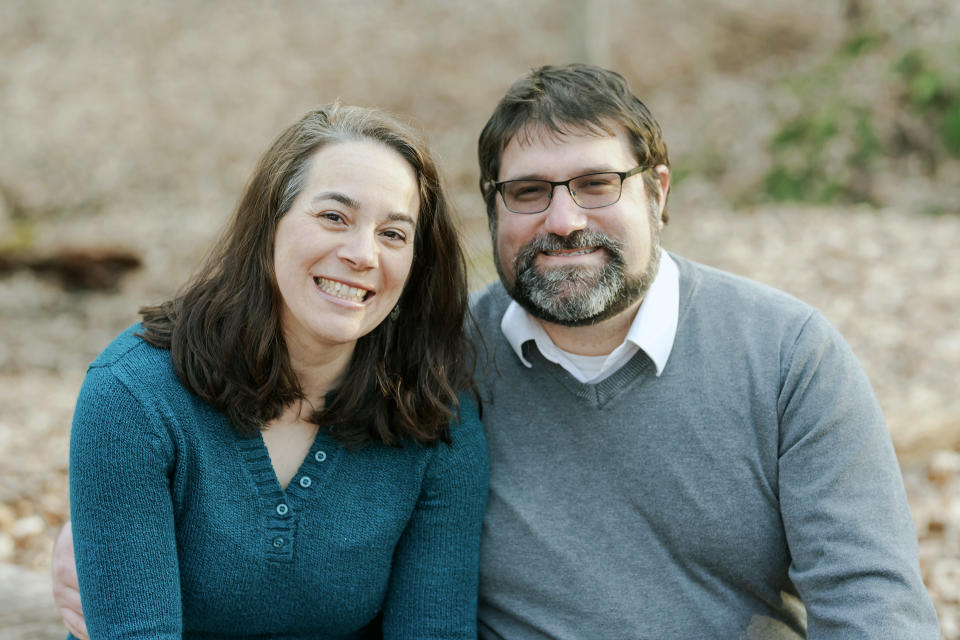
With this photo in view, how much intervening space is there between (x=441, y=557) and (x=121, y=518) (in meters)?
0.83

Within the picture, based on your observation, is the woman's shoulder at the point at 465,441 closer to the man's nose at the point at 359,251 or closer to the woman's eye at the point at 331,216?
the man's nose at the point at 359,251

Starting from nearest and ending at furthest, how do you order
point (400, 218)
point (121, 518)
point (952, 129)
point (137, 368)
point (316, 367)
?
point (121, 518)
point (137, 368)
point (400, 218)
point (316, 367)
point (952, 129)

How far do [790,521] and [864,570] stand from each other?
205 mm

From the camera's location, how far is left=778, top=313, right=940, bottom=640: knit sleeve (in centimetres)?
212

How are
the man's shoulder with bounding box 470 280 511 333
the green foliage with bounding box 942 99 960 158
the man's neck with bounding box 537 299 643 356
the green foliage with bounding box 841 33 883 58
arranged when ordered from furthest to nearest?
1. the green foliage with bounding box 841 33 883 58
2. the green foliage with bounding box 942 99 960 158
3. the man's shoulder with bounding box 470 280 511 333
4. the man's neck with bounding box 537 299 643 356

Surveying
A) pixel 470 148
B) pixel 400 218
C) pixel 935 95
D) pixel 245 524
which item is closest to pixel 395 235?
pixel 400 218

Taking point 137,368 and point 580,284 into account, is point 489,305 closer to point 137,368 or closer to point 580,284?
point 580,284

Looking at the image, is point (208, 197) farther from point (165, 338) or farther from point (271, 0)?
point (165, 338)

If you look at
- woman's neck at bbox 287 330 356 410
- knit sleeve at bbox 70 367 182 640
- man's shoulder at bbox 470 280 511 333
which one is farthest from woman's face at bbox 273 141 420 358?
man's shoulder at bbox 470 280 511 333

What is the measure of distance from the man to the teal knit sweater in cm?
18

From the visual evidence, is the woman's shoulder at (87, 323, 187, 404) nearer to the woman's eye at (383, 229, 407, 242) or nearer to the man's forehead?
the woman's eye at (383, 229, 407, 242)

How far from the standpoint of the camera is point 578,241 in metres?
2.46

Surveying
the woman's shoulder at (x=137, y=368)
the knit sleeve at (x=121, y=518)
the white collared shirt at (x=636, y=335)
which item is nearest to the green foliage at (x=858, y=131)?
the white collared shirt at (x=636, y=335)

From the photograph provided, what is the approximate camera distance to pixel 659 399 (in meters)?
2.40
